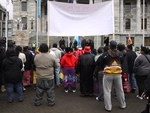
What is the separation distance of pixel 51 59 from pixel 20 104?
6.17 ft

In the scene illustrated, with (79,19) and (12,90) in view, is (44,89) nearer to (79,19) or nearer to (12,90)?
(12,90)

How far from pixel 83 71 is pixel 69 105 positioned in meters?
1.68

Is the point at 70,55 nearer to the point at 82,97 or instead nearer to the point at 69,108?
the point at 82,97

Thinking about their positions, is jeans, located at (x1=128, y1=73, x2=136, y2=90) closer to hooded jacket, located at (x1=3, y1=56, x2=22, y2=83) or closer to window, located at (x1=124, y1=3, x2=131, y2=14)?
hooded jacket, located at (x1=3, y1=56, x2=22, y2=83)

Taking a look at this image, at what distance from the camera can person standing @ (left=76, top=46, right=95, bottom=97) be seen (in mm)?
9852

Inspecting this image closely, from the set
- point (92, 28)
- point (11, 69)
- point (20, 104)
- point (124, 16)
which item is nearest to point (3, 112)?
point (20, 104)

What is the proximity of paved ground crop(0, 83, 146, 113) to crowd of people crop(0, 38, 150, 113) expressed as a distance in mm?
234

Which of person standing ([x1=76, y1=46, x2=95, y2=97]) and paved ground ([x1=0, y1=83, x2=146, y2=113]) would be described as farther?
person standing ([x1=76, y1=46, x2=95, y2=97])

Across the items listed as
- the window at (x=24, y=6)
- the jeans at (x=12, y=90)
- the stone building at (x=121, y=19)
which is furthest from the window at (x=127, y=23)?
the jeans at (x=12, y=90)

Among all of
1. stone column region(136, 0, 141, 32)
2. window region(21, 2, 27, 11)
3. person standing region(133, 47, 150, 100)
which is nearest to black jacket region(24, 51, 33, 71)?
person standing region(133, 47, 150, 100)

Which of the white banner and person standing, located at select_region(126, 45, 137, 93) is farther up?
the white banner

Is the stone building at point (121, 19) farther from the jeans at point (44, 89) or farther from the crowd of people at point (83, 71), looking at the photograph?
the jeans at point (44, 89)

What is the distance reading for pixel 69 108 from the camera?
8312 mm

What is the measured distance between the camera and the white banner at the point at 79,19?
10984 mm
